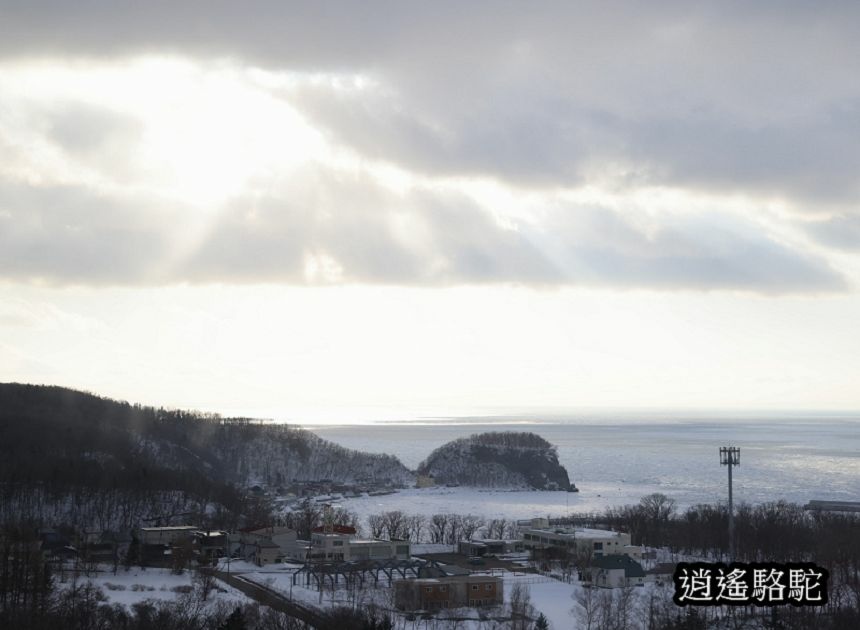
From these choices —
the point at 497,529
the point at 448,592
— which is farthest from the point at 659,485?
the point at 448,592

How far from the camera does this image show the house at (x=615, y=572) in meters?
38.0

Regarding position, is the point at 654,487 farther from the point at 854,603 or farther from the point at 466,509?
the point at 854,603

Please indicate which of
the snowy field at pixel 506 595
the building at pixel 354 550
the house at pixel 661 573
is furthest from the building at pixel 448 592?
the building at pixel 354 550

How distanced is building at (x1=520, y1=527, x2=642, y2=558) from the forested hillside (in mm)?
23286

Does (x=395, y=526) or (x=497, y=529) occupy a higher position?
(x=395, y=526)

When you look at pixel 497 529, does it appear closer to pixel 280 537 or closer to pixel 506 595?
pixel 280 537

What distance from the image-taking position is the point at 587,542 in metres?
45.6

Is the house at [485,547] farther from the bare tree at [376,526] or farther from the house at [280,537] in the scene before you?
the house at [280,537]

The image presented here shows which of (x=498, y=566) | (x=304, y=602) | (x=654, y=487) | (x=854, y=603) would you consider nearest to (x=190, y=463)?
(x=654, y=487)

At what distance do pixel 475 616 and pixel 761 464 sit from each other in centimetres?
8596

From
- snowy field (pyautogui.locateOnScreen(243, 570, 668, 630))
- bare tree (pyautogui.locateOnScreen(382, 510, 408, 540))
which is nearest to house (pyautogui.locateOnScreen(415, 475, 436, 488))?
bare tree (pyautogui.locateOnScreen(382, 510, 408, 540))

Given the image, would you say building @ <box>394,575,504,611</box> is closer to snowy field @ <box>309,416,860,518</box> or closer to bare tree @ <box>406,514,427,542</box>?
bare tree @ <box>406,514,427,542</box>

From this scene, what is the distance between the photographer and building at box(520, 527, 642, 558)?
45.5 m

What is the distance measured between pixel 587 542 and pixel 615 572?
280 inches
